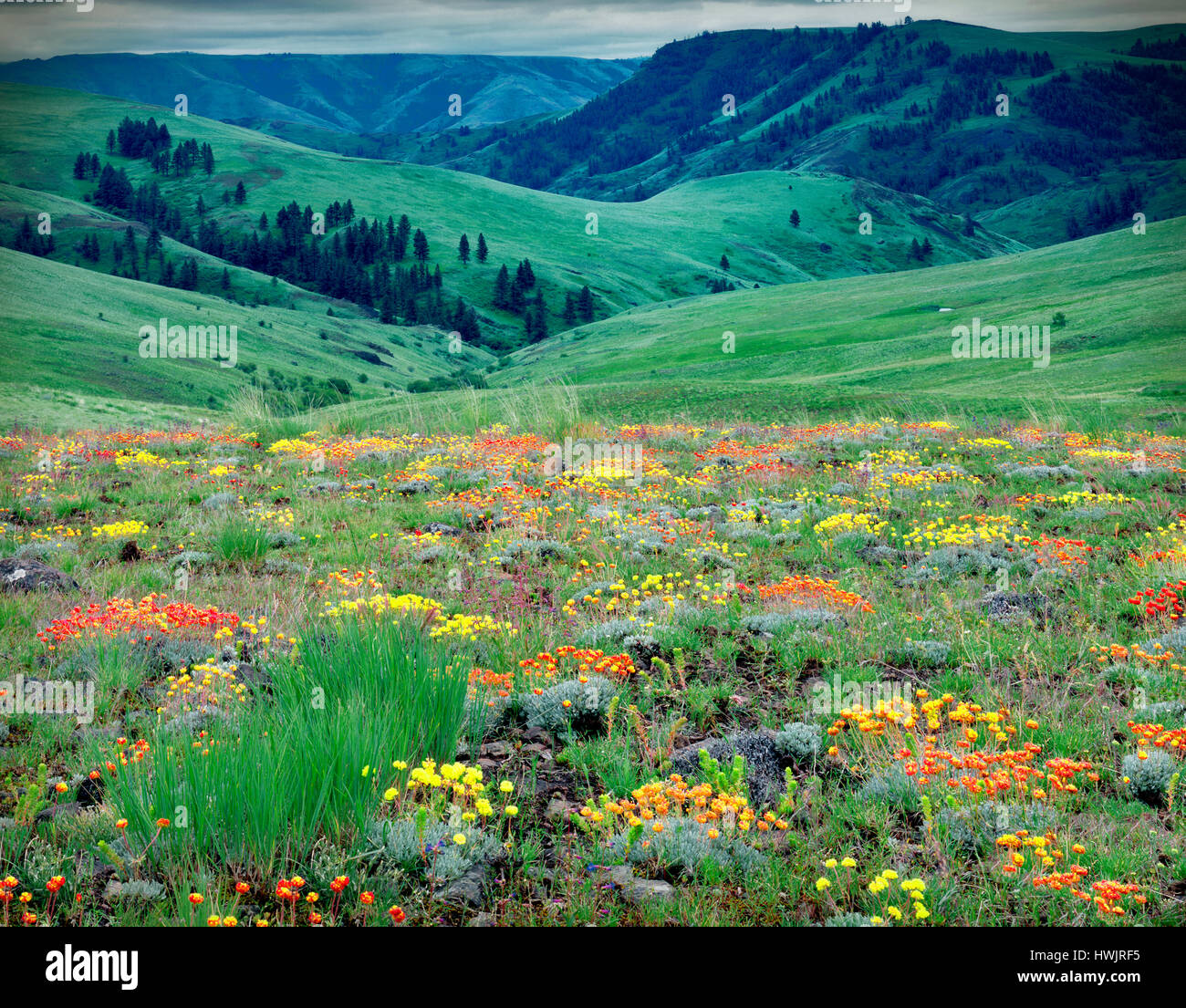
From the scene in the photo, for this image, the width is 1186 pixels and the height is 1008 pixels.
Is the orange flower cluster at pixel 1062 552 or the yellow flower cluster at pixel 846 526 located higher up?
the yellow flower cluster at pixel 846 526

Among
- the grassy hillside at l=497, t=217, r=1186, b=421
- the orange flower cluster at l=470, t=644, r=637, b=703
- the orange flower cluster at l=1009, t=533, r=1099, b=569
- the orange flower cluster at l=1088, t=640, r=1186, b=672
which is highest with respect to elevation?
the grassy hillside at l=497, t=217, r=1186, b=421

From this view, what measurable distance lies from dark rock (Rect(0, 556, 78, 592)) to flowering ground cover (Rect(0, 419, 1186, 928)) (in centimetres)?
6

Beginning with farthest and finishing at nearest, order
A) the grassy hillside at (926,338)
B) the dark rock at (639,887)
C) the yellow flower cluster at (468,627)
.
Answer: the grassy hillside at (926,338) → the yellow flower cluster at (468,627) → the dark rock at (639,887)

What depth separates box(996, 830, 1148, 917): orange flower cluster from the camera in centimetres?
340

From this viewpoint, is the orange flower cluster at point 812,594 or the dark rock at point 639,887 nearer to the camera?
the dark rock at point 639,887

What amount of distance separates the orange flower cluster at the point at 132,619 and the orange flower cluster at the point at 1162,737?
6.42m

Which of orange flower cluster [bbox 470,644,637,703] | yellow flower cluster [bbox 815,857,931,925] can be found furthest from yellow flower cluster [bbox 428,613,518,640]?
yellow flower cluster [bbox 815,857,931,925]

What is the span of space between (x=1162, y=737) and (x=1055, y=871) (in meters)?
1.20

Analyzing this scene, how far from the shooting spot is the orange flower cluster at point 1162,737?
4512 mm

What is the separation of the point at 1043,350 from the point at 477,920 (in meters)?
35.6

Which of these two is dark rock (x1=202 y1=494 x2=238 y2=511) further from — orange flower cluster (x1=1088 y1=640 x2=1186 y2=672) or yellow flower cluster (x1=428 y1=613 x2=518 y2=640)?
orange flower cluster (x1=1088 y1=640 x2=1186 y2=672)

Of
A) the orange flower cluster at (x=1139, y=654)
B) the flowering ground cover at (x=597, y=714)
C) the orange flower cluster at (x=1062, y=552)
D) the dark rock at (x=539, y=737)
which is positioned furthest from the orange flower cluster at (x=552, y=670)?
the orange flower cluster at (x=1062, y=552)

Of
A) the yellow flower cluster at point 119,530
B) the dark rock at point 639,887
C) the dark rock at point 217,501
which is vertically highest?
the dark rock at point 217,501

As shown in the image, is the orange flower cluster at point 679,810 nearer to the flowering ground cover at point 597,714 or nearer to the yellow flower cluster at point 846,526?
the flowering ground cover at point 597,714
